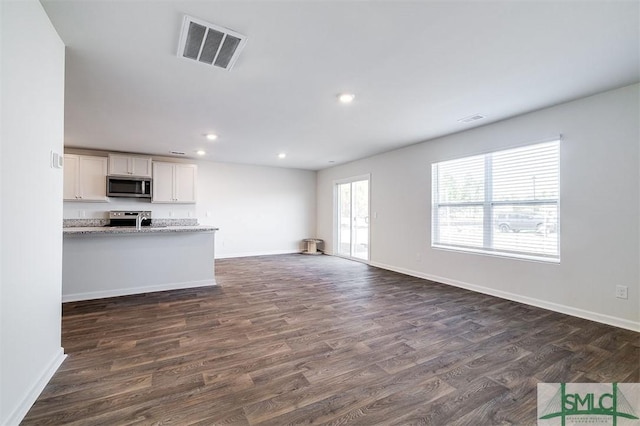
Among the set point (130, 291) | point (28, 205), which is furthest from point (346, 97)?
point (130, 291)

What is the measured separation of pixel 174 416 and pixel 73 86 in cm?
333

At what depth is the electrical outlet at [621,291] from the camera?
2.86 meters

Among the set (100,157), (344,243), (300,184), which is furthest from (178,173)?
(344,243)

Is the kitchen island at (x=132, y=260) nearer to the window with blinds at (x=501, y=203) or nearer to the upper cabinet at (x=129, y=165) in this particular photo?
the upper cabinet at (x=129, y=165)

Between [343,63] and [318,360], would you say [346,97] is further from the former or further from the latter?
[318,360]

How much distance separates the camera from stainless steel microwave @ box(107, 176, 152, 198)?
223 inches

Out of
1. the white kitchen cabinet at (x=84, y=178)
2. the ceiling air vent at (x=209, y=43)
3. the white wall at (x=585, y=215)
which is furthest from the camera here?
the white kitchen cabinet at (x=84, y=178)

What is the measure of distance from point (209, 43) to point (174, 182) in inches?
191

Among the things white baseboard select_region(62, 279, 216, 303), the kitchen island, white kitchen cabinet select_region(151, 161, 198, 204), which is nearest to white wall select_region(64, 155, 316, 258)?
white kitchen cabinet select_region(151, 161, 198, 204)

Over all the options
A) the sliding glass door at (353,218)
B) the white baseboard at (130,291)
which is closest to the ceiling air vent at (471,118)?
the sliding glass door at (353,218)

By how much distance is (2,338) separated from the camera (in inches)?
54.7

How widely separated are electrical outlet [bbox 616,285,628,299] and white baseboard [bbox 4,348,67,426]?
4982 mm

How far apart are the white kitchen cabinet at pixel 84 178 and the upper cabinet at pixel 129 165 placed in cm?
16

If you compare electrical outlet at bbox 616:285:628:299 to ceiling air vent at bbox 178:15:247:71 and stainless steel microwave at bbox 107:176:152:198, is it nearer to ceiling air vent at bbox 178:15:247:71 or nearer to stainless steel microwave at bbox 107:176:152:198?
ceiling air vent at bbox 178:15:247:71
